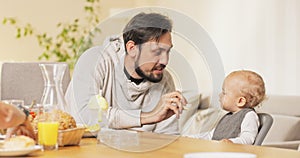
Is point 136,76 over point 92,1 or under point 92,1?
under

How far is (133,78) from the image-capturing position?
206cm

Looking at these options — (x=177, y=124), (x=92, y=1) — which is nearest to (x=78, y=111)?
(x=177, y=124)

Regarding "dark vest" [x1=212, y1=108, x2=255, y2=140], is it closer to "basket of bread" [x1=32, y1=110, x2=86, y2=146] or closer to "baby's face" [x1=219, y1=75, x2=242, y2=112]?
"baby's face" [x1=219, y1=75, x2=242, y2=112]

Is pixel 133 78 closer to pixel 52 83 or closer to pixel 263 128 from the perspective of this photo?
pixel 52 83

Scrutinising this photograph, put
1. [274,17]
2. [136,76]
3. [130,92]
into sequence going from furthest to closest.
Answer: [274,17]
[130,92]
[136,76]

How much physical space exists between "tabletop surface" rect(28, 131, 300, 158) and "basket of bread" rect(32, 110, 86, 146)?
2cm

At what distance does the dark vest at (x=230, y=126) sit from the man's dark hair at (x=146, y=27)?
0.82m

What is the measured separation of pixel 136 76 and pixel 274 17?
2398 millimetres

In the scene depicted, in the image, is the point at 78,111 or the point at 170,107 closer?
the point at 170,107

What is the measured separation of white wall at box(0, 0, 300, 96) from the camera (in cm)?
416

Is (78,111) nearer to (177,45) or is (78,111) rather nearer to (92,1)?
(177,45)

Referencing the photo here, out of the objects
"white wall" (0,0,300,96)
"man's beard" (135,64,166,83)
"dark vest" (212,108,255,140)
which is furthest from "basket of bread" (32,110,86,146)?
"white wall" (0,0,300,96)

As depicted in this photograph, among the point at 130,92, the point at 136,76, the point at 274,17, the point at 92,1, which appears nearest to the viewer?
the point at 136,76

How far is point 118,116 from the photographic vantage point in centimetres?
216
